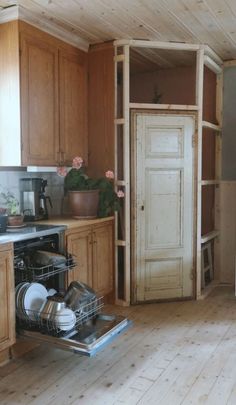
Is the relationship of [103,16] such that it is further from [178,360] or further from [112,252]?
[178,360]

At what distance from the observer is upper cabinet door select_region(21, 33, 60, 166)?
9.52ft

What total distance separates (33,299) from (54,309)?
235 mm

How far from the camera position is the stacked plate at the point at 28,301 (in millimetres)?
2488

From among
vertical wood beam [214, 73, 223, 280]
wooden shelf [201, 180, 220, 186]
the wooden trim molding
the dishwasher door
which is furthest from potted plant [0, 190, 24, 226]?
vertical wood beam [214, 73, 223, 280]

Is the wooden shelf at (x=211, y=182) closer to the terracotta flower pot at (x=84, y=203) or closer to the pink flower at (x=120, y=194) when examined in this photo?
the pink flower at (x=120, y=194)

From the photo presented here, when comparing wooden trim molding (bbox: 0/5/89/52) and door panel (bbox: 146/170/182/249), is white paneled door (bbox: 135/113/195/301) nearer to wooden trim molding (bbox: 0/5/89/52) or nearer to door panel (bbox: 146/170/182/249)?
door panel (bbox: 146/170/182/249)

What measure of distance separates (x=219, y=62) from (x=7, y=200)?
8.82ft

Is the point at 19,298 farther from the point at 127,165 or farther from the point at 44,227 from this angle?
the point at 127,165

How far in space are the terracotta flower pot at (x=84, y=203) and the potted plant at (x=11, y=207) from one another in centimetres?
49

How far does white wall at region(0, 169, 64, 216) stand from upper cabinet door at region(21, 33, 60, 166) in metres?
0.28

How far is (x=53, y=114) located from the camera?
3.19 meters

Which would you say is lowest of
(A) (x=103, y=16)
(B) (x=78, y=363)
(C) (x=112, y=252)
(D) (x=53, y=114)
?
(B) (x=78, y=363)

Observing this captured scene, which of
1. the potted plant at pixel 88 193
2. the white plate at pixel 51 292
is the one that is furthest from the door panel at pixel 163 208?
the white plate at pixel 51 292

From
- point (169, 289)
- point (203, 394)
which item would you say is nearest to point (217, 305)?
point (169, 289)
